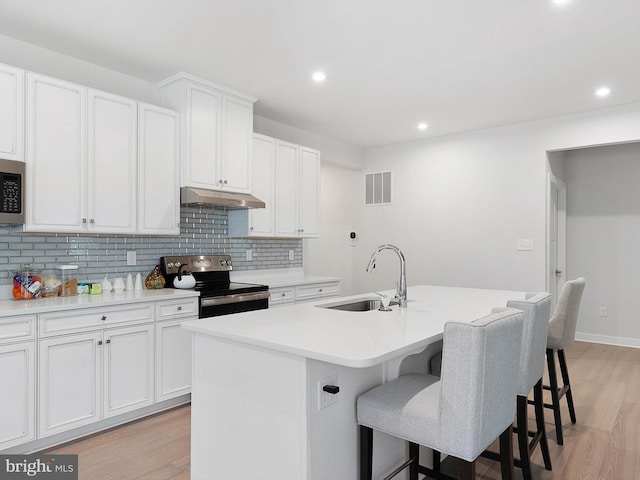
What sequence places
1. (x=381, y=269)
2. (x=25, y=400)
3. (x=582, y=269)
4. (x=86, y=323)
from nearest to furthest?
(x=25, y=400) → (x=86, y=323) → (x=582, y=269) → (x=381, y=269)

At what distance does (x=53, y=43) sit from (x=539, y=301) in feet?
11.3

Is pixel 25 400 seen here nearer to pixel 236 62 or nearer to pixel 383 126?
pixel 236 62

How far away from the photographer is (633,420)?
10.2 feet

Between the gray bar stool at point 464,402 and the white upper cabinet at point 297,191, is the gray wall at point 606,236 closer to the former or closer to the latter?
the white upper cabinet at point 297,191

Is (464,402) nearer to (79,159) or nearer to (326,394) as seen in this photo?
(326,394)

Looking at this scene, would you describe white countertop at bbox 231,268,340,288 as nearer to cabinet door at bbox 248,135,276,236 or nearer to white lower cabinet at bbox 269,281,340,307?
white lower cabinet at bbox 269,281,340,307

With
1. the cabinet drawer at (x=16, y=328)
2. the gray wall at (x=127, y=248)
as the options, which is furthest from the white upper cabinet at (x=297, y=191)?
the cabinet drawer at (x=16, y=328)

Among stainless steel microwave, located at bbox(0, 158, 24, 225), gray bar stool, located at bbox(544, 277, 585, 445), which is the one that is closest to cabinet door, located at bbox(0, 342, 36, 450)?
stainless steel microwave, located at bbox(0, 158, 24, 225)

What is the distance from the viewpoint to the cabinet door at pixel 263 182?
4285 mm

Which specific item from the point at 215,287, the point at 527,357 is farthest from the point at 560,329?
the point at 215,287

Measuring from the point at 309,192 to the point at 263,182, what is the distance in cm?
73

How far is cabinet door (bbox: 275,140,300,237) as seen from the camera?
4562mm

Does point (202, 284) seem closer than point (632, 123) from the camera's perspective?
Yes

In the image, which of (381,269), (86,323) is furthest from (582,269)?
(86,323)
